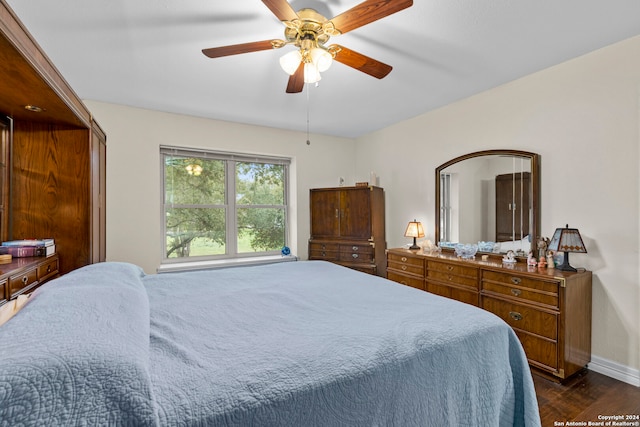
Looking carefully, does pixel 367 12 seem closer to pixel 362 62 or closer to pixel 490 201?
pixel 362 62

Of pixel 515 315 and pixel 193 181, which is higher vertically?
pixel 193 181

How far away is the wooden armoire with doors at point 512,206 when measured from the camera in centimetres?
274

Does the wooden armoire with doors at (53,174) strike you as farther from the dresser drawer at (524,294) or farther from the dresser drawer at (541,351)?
the dresser drawer at (541,351)

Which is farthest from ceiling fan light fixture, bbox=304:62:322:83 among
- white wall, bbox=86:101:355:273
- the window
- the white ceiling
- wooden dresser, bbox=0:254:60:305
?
the window

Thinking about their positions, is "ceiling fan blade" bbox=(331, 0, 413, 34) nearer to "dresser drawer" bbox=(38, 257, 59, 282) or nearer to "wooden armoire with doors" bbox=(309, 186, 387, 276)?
"dresser drawer" bbox=(38, 257, 59, 282)

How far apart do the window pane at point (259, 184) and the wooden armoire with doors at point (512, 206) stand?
2844mm

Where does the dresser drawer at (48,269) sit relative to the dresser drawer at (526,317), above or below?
above

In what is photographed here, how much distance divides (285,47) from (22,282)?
219 centimetres

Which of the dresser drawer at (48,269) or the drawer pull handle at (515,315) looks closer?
the dresser drawer at (48,269)

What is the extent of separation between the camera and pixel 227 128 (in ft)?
12.9

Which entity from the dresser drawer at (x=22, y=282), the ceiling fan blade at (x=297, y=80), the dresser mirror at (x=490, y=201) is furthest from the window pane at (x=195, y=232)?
the dresser mirror at (x=490, y=201)

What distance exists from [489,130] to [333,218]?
2136mm

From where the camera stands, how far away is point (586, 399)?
6.57 feet

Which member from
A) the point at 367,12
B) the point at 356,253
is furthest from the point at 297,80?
the point at 356,253
